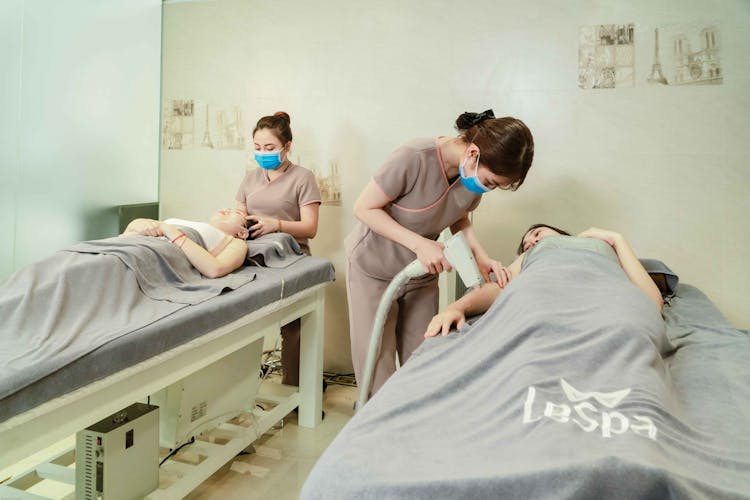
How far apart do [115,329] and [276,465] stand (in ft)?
3.27

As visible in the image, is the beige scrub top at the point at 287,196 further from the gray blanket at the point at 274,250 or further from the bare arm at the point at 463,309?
the bare arm at the point at 463,309

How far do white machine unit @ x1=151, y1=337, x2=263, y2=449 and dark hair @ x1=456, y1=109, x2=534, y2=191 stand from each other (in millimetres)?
1153

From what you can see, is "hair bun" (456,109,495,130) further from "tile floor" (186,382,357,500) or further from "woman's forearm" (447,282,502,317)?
"tile floor" (186,382,357,500)

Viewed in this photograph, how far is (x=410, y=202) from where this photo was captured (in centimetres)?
204

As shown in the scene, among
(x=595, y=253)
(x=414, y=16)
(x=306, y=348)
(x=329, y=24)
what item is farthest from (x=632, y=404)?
(x=329, y=24)

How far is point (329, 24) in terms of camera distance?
316 centimetres

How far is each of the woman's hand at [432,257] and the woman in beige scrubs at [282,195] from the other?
3.58 ft

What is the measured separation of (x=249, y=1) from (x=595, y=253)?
2.34 m

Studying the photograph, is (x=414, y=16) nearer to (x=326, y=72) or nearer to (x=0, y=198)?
(x=326, y=72)

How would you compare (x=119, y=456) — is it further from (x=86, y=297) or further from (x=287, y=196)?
(x=287, y=196)

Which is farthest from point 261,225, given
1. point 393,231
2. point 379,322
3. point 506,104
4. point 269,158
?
point 506,104

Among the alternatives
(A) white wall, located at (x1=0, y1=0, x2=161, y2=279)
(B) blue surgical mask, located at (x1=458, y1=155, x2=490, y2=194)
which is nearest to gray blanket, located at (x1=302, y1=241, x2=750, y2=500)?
(B) blue surgical mask, located at (x1=458, y1=155, x2=490, y2=194)

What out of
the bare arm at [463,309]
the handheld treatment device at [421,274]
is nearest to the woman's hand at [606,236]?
the bare arm at [463,309]

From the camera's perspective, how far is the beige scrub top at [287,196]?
2.85 meters
